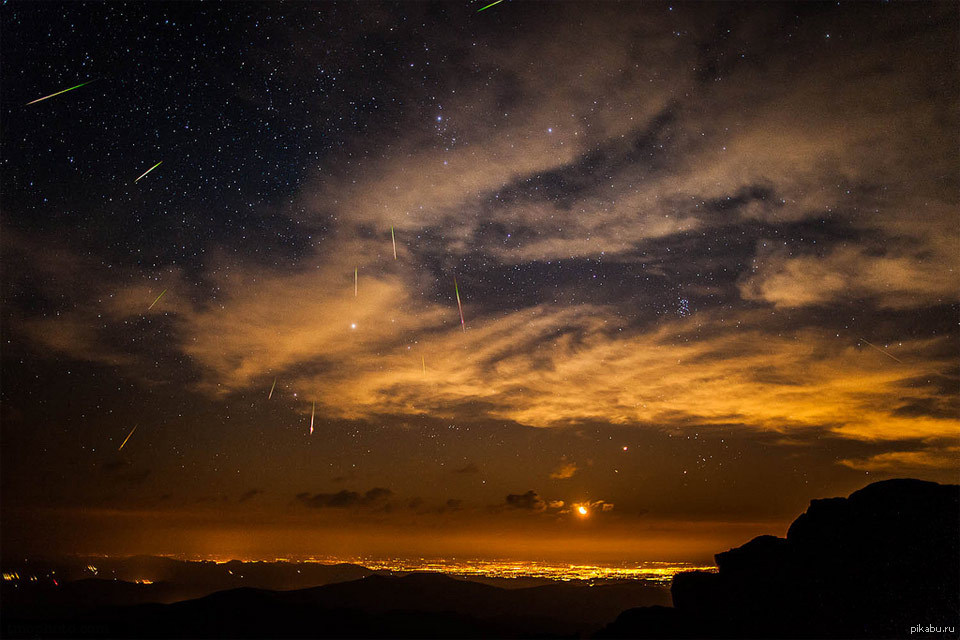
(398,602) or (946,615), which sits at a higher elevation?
(946,615)

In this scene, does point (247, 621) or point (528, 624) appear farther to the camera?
point (528, 624)

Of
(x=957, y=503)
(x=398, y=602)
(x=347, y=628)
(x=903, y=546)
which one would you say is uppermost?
(x=957, y=503)

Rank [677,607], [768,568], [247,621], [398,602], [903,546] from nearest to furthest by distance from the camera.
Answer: [903,546]
[768,568]
[677,607]
[247,621]
[398,602]

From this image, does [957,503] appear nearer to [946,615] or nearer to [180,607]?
[946,615]

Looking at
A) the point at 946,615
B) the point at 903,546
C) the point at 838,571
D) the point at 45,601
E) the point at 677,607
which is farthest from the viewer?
the point at 45,601

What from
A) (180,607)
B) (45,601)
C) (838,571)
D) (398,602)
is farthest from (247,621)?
(45,601)

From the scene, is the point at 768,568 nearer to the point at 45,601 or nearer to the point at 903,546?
the point at 903,546
